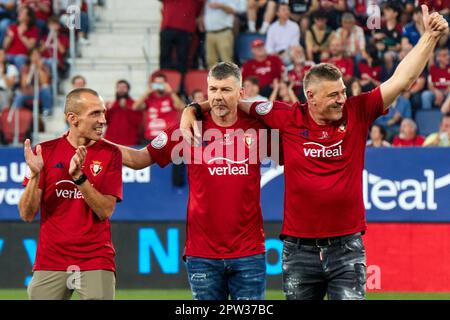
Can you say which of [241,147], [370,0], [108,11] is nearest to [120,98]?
[108,11]

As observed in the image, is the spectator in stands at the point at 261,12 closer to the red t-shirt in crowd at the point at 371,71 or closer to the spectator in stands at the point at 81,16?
the red t-shirt in crowd at the point at 371,71

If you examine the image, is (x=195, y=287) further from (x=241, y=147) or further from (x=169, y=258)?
(x=169, y=258)

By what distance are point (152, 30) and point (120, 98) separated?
246 cm

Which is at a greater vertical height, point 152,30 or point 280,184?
point 152,30

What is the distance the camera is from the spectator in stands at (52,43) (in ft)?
59.9

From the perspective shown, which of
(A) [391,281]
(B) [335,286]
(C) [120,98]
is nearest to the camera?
(B) [335,286]

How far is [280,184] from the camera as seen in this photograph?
1448 cm

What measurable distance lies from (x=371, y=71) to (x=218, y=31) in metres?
2.50

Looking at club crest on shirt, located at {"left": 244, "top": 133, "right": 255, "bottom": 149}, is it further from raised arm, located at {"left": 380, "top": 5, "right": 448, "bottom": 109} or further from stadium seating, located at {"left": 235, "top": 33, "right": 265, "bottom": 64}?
stadium seating, located at {"left": 235, "top": 33, "right": 265, "bottom": 64}

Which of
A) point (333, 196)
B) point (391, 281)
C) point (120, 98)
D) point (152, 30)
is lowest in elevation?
point (391, 281)

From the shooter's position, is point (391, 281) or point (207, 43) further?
point (207, 43)

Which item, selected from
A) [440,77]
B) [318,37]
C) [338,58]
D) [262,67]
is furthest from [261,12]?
[440,77]

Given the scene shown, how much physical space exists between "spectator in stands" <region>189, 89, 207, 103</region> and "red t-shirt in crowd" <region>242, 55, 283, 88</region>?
36.2 inches

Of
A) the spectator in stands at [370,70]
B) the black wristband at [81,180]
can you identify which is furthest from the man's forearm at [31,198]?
the spectator in stands at [370,70]
